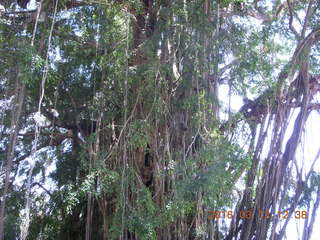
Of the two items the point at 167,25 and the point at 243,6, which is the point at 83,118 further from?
the point at 243,6

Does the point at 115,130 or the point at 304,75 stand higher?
the point at 304,75

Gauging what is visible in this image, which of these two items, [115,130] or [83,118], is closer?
[115,130]

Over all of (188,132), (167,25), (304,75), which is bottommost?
(188,132)

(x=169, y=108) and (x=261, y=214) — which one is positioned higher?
(x=169, y=108)

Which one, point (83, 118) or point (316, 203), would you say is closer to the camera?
point (316, 203)

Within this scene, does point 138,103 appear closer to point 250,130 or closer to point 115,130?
point 115,130

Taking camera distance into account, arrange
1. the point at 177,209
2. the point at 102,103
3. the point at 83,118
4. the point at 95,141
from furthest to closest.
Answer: the point at 83,118
the point at 102,103
the point at 95,141
the point at 177,209

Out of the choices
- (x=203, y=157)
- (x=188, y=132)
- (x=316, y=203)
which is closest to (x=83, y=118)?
(x=188, y=132)

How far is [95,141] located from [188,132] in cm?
62

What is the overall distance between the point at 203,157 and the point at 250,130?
0.73 metres

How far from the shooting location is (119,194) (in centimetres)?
300

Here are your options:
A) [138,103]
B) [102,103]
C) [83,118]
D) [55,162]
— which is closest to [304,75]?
[138,103]

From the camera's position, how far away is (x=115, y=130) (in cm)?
350

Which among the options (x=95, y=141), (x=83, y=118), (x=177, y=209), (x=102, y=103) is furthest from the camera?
(x=83, y=118)
